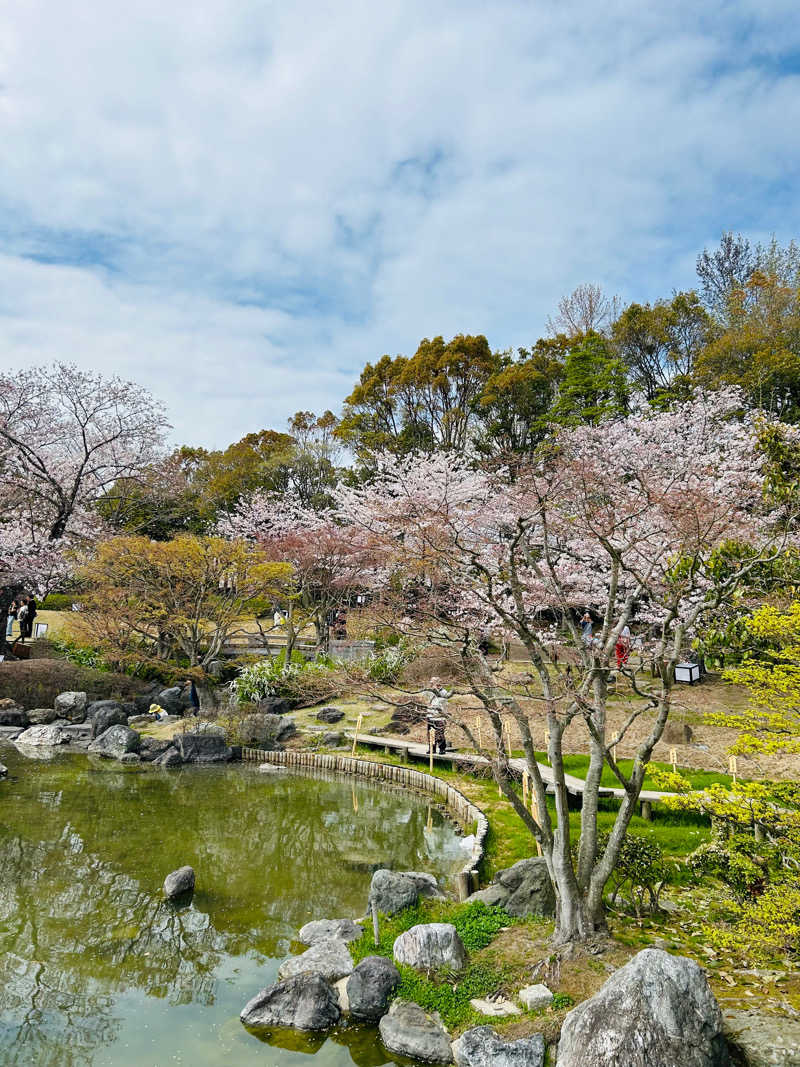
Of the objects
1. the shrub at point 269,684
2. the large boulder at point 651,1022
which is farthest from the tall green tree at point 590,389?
the large boulder at point 651,1022

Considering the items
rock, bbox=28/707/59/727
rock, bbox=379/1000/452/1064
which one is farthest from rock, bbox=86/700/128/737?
rock, bbox=379/1000/452/1064

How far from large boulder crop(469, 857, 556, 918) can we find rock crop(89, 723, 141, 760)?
10559 mm

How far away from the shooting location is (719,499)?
25.4 ft

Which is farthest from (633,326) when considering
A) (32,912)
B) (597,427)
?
(32,912)

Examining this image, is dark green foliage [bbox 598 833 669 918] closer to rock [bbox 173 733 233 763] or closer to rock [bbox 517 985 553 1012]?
rock [bbox 517 985 553 1012]

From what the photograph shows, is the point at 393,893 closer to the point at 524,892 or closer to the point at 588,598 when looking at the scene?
the point at 524,892

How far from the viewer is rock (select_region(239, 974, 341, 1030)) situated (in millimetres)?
5504

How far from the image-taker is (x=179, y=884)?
8.16 m

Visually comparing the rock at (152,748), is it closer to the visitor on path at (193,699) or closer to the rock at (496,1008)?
the visitor on path at (193,699)

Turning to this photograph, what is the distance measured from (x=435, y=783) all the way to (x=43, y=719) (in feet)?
35.9

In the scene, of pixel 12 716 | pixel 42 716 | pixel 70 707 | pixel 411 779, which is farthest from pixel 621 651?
pixel 12 716

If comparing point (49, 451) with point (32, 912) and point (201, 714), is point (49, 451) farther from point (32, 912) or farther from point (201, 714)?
point (32, 912)

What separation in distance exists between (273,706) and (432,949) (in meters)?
11.8

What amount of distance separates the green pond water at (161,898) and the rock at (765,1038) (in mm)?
2614
